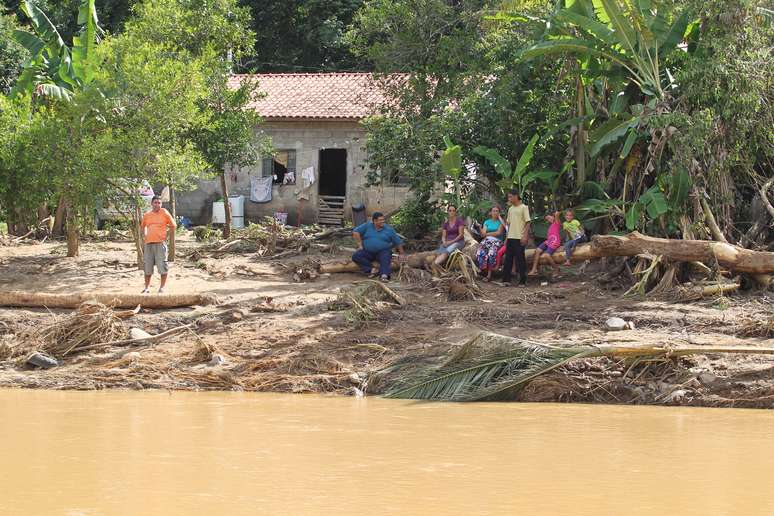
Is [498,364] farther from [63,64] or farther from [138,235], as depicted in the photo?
[63,64]

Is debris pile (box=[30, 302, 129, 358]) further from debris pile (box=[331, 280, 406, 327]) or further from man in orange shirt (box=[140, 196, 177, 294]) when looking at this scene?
debris pile (box=[331, 280, 406, 327])

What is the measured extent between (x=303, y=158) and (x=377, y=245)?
11.3 m

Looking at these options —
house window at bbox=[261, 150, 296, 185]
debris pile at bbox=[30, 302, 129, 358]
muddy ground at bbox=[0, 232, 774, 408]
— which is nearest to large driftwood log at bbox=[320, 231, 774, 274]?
muddy ground at bbox=[0, 232, 774, 408]

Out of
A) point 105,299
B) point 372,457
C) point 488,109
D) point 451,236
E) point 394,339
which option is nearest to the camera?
point 372,457

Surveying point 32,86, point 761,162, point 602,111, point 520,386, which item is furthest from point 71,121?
point 761,162

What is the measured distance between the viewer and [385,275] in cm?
1535

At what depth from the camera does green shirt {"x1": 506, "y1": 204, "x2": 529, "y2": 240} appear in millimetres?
14617

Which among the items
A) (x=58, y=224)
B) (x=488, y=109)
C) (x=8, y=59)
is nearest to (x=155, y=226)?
(x=488, y=109)

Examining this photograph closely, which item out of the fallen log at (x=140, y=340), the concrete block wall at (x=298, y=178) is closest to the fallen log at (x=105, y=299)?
the fallen log at (x=140, y=340)

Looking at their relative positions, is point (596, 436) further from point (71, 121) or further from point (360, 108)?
point (360, 108)

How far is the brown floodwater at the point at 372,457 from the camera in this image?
249 inches

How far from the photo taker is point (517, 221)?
14633 millimetres

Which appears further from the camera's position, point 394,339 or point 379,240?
point 379,240

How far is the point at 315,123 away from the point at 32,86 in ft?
29.4
